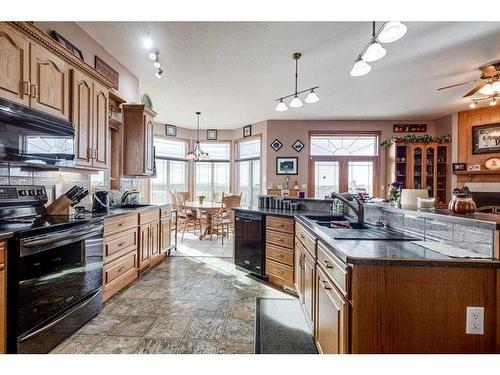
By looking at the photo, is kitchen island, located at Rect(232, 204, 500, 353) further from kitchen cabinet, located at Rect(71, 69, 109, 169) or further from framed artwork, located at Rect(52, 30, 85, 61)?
framed artwork, located at Rect(52, 30, 85, 61)

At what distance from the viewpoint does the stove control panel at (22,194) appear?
189 centimetres

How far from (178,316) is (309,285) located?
4.01ft

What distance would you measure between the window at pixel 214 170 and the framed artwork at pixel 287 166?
1.80 meters

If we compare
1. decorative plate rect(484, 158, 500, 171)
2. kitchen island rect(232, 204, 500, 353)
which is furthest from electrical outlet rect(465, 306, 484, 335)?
decorative plate rect(484, 158, 500, 171)

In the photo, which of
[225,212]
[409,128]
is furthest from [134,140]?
[409,128]

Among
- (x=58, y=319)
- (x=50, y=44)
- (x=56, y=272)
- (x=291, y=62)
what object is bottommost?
(x=58, y=319)

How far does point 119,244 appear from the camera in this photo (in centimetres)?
253

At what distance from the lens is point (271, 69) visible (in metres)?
3.42

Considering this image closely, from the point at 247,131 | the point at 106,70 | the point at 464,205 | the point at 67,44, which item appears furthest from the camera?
the point at 247,131

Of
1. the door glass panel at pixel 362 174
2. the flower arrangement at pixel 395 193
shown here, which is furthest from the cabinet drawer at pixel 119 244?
the door glass panel at pixel 362 174

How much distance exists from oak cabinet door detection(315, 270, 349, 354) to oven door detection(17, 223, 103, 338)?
6.12 ft

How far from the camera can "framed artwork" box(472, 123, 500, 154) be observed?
4.95 metres

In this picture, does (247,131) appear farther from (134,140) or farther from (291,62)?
(134,140)
